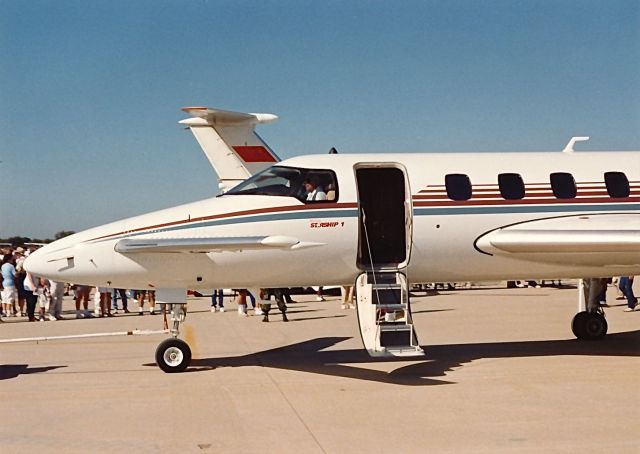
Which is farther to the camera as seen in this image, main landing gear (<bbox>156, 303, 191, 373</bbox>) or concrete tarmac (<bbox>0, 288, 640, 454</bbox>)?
main landing gear (<bbox>156, 303, 191, 373</bbox>)

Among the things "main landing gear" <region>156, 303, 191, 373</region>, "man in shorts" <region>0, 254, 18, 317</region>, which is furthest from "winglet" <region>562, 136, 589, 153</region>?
"man in shorts" <region>0, 254, 18, 317</region>

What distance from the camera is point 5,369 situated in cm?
1243

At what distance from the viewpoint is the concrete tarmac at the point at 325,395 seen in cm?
Result: 745

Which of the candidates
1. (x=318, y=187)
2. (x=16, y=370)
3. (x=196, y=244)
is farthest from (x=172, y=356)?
(x=318, y=187)

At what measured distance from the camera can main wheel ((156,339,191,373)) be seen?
1145 centimetres

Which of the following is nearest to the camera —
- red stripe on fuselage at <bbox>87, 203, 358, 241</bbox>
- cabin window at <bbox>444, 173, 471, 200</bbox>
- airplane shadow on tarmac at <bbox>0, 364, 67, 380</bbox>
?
red stripe on fuselage at <bbox>87, 203, 358, 241</bbox>

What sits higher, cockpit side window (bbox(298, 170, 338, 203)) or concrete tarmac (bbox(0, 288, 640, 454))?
cockpit side window (bbox(298, 170, 338, 203))

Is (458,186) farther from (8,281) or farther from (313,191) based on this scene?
(8,281)

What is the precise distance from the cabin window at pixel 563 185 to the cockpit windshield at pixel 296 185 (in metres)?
3.55

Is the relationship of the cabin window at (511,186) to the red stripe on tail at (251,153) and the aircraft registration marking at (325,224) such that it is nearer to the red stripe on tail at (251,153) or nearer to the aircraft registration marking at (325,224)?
the aircraft registration marking at (325,224)

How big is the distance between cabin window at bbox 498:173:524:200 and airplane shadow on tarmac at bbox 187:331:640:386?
258 centimetres

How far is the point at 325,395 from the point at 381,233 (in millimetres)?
3891

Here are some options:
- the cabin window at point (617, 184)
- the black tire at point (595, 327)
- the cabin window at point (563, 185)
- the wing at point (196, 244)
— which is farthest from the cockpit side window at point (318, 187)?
the black tire at point (595, 327)

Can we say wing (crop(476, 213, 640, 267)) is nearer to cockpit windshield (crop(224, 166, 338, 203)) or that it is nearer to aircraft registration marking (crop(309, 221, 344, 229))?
aircraft registration marking (crop(309, 221, 344, 229))
